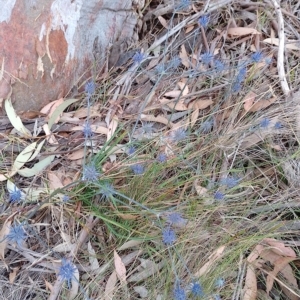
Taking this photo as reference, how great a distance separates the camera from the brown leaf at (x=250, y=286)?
58.3 inches

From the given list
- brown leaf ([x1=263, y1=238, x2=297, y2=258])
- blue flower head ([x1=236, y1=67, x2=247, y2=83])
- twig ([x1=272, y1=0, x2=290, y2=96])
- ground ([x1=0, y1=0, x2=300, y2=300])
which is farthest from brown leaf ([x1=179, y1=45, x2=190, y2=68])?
brown leaf ([x1=263, y1=238, x2=297, y2=258])

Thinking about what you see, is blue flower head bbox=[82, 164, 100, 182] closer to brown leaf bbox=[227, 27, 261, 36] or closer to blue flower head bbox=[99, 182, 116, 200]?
blue flower head bbox=[99, 182, 116, 200]

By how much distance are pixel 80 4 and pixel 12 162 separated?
0.69 meters

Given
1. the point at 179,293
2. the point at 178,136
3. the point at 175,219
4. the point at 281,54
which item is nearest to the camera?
the point at 179,293

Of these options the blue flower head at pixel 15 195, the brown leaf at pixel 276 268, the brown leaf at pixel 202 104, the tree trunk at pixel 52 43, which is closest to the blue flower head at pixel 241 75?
the brown leaf at pixel 202 104

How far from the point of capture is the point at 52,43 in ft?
5.91

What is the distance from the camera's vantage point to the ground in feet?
4.81

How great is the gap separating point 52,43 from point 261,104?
86 cm

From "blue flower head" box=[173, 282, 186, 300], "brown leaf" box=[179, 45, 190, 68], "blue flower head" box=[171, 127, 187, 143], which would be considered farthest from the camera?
"brown leaf" box=[179, 45, 190, 68]

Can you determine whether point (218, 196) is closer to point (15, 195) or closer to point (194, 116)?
point (194, 116)

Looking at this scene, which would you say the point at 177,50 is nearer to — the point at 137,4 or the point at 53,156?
the point at 137,4

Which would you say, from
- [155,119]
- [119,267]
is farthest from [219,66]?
[119,267]

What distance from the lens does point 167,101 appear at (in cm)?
185

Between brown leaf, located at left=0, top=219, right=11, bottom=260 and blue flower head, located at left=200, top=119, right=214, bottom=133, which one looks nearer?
brown leaf, located at left=0, top=219, right=11, bottom=260
